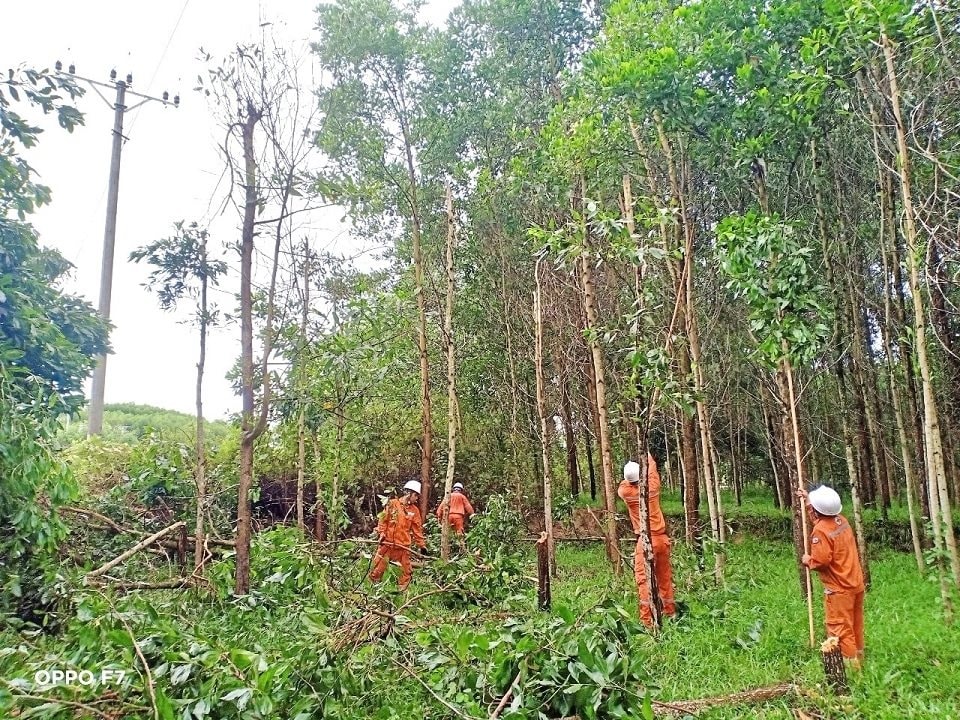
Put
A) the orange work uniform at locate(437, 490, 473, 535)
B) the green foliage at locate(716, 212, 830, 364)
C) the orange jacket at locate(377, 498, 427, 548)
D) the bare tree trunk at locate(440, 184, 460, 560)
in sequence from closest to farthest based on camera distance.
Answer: the green foliage at locate(716, 212, 830, 364)
the orange jacket at locate(377, 498, 427, 548)
the bare tree trunk at locate(440, 184, 460, 560)
the orange work uniform at locate(437, 490, 473, 535)

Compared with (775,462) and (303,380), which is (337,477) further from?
(775,462)

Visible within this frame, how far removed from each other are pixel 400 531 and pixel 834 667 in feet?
16.8

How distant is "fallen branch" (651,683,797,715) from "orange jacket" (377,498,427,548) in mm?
4074

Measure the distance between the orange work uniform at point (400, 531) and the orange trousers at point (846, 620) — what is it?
14.2 ft

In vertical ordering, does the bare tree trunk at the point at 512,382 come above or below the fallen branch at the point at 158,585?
above

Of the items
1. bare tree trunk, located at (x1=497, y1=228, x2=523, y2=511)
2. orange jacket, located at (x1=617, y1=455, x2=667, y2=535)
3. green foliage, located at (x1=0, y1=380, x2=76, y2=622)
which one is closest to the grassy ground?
orange jacket, located at (x1=617, y1=455, x2=667, y2=535)

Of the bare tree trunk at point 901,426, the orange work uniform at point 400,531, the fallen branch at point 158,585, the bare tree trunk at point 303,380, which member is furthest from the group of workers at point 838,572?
the bare tree trunk at point 303,380

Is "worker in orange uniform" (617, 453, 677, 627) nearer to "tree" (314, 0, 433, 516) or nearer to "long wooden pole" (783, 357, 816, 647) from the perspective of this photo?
"long wooden pole" (783, 357, 816, 647)

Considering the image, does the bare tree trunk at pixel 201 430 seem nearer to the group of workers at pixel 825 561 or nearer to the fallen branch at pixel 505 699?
the group of workers at pixel 825 561

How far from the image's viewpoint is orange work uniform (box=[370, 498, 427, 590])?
7469 mm

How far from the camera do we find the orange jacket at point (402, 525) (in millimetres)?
7762

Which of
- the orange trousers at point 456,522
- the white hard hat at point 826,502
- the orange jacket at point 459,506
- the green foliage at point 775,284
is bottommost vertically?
the orange trousers at point 456,522

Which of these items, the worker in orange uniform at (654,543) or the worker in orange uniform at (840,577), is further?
the worker in orange uniform at (654,543)

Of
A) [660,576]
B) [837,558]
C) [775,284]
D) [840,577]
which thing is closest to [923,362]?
[775,284]
